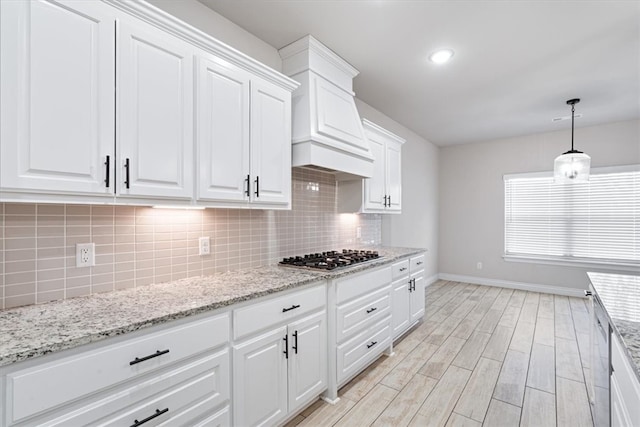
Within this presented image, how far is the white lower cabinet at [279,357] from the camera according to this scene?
1.57 metres

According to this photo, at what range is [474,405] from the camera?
2.14 metres

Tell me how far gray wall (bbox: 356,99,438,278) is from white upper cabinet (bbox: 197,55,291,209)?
1943mm

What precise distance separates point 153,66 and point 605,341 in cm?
252

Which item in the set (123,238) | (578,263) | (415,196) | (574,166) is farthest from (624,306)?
(578,263)

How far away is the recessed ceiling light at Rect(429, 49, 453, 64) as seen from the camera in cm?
261

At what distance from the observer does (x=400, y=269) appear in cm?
307

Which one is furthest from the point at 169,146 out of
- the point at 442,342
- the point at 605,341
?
the point at 442,342

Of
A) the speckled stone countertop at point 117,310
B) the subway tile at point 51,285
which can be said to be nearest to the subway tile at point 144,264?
the speckled stone countertop at point 117,310

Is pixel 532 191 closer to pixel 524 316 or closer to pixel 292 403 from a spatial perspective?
pixel 524 316

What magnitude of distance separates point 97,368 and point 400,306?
2.63 m

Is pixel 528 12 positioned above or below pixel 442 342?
above

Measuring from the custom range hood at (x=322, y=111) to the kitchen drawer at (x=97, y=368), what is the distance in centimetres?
143

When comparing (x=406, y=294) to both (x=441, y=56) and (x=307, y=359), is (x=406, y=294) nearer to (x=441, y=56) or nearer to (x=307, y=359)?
(x=307, y=359)

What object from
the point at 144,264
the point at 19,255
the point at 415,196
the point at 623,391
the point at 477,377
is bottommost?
the point at 477,377
